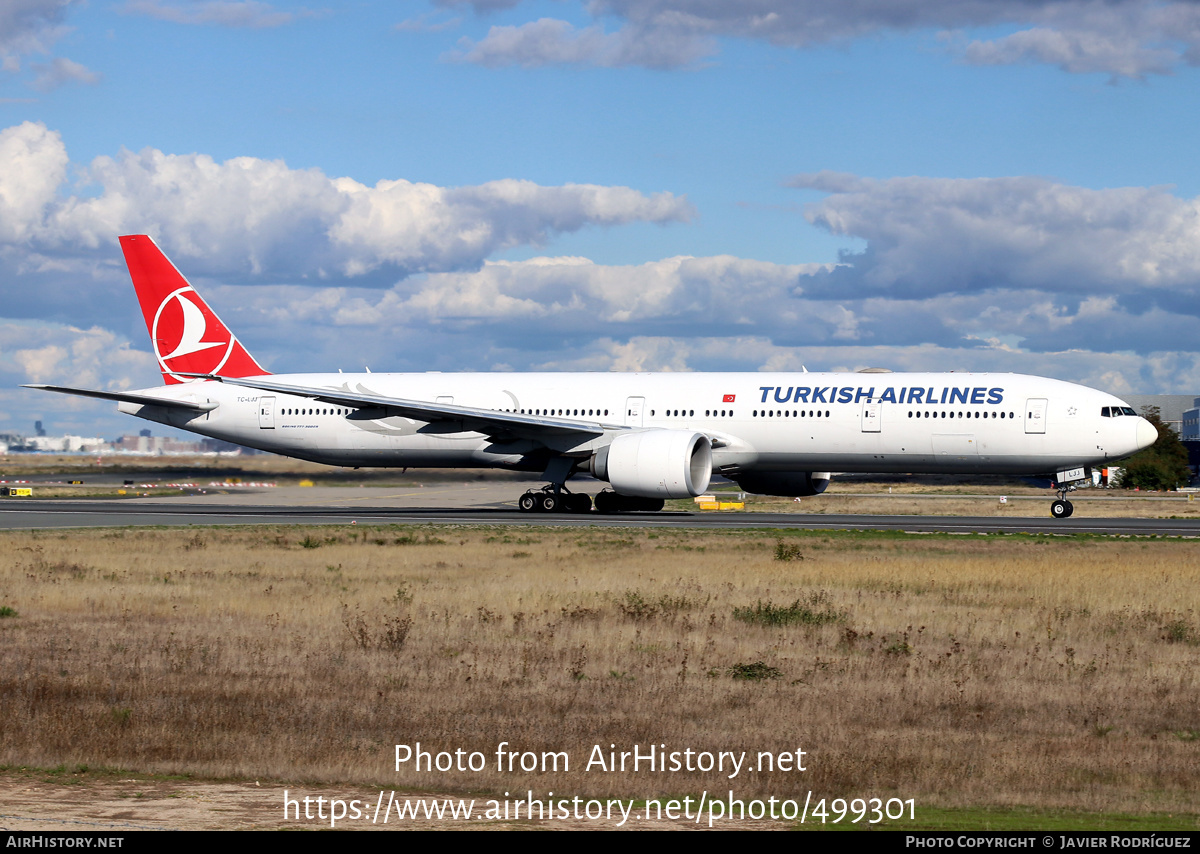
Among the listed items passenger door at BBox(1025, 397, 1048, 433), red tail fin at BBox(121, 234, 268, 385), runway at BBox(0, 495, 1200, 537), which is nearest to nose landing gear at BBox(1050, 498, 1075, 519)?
runway at BBox(0, 495, 1200, 537)

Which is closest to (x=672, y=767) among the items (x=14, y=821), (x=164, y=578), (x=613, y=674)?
(x=613, y=674)

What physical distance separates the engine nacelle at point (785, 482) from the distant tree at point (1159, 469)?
46.5 metres

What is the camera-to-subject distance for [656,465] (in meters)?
35.9

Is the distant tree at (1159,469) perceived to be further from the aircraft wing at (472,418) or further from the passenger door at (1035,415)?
the aircraft wing at (472,418)

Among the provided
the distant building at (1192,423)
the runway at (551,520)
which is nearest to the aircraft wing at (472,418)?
the runway at (551,520)

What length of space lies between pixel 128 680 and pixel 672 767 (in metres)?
6.49

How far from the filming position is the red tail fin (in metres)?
46.5

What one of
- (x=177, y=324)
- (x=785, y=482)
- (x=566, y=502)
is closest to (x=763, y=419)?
(x=785, y=482)

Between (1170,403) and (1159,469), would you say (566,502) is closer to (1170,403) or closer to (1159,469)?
(1159,469)

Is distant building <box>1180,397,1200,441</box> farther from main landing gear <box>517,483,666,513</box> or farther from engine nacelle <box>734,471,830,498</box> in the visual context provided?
main landing gear <box>517,483,666,513</box>

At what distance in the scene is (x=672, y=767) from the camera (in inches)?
417

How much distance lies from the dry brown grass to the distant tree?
61.4m

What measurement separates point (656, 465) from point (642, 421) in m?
4.71

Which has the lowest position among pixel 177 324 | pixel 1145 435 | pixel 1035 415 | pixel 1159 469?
pixel 1159 469
